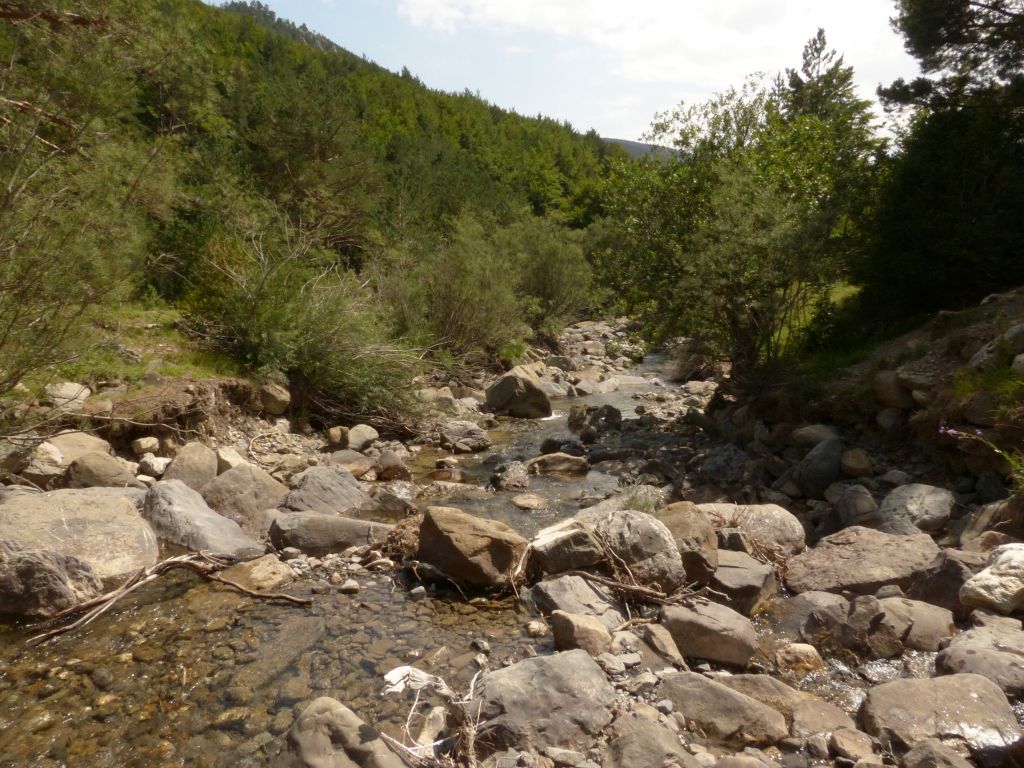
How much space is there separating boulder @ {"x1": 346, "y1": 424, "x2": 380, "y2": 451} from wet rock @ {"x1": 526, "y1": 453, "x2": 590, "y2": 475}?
2.68 m

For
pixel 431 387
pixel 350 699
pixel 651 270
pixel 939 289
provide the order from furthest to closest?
pixel 431 387 → pixel 651 270 → pixel 939 289 → pixel 350 699

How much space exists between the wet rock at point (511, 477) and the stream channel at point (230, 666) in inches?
140

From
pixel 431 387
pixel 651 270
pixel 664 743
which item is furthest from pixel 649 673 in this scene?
pixel 431 387

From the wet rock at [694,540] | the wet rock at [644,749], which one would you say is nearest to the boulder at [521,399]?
the wet rock at [694,540]

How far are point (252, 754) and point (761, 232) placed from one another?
31.9 ft

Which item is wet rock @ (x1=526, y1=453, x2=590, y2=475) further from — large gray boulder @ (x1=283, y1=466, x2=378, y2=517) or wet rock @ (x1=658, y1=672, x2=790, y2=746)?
wet rock @ (x1=658, y1=672, x2=790, y2=746)

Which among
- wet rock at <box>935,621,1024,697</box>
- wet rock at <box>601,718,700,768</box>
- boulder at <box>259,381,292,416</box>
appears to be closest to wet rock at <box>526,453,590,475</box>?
boulder at <box>259,381,292,416</box>

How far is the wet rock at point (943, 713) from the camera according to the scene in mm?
3902

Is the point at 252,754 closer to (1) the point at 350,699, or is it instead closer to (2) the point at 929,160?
(1) the point at 350,699

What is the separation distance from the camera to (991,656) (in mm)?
4551

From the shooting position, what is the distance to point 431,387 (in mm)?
16328

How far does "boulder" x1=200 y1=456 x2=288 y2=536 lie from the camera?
24.3ft

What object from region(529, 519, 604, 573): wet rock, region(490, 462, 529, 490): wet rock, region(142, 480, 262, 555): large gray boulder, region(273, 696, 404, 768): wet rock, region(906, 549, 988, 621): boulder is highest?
region(906, 549, 988, 621): boulder

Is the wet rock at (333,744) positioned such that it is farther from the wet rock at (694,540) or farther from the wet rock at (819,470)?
the wet rock at (819,470)
